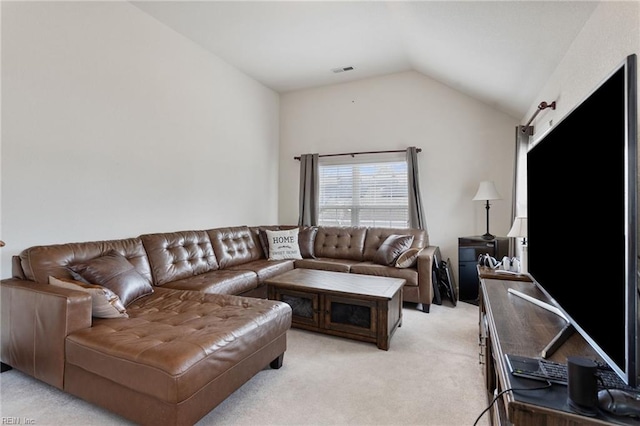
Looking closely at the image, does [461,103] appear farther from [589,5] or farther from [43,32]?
[43,32]

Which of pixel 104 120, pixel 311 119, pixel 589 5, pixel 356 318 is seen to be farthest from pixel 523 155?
pixel 104 120

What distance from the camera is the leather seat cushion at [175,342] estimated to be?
1398mm

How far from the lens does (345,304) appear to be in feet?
8.59

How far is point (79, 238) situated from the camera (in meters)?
2.59

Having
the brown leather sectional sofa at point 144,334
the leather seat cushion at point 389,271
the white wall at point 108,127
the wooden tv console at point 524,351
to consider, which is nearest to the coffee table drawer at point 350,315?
the brown leather sectional sofa at point 144,334

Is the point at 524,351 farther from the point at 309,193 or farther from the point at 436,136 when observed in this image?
the point at 309,193

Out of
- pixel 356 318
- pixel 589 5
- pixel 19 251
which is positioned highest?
pixel 589 5

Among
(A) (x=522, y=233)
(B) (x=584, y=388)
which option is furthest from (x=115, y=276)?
(A) (x=522, y=233)

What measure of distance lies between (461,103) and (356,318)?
10.5 ft

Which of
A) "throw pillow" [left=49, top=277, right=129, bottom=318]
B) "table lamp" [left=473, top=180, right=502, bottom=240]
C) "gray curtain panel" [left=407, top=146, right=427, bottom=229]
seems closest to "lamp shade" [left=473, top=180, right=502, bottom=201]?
"table lamp" [left=473, top=180, right=502, bottom=240]

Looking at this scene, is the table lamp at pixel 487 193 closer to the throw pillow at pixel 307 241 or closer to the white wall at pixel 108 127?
the throw pillow at pixel 307 241

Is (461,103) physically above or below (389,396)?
above

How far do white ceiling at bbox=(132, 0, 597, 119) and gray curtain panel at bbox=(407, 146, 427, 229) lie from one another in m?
1.03

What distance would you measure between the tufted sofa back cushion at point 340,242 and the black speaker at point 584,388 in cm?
333
